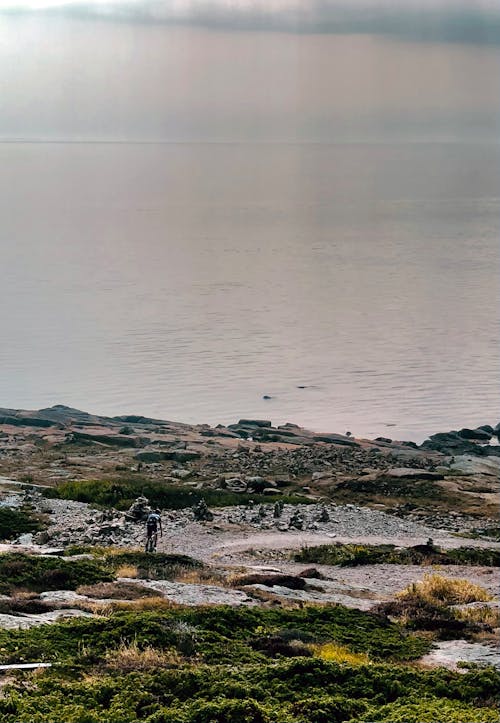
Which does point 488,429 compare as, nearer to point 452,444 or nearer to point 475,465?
point 452,444

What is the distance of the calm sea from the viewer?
46.5m

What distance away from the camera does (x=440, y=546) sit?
2288cm

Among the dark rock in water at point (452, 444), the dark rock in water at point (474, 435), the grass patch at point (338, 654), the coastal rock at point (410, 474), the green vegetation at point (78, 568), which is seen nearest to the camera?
the grass patch at point (338, 654)

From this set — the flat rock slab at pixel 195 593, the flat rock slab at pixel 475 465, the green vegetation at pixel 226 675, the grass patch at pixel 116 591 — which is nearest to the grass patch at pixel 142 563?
the flat rock slab at pixel 195 593

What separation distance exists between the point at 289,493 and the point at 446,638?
15.0 m

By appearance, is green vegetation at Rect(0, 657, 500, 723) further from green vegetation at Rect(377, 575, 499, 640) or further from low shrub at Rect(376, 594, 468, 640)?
green vegetation at Rect(377, 575, 499, 640)

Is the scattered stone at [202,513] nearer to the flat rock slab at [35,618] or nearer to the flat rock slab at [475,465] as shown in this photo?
the flat rock slab at [35,618]

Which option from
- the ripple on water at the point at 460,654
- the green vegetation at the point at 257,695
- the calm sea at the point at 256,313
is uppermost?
the calm sea at the point at 256,313

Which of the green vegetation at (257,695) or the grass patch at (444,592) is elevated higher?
the grass patch at (444,592)

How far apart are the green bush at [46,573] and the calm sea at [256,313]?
2484 centimetres

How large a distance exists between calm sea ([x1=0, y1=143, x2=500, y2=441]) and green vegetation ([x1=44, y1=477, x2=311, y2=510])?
47.0 ft

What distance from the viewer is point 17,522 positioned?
2370cm

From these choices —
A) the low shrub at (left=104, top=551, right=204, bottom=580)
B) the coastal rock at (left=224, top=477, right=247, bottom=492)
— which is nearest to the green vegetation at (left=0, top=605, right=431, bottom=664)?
the low shrub at (left=104, top=551, right=204, bottom=580)

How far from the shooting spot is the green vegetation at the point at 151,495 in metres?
26.7
